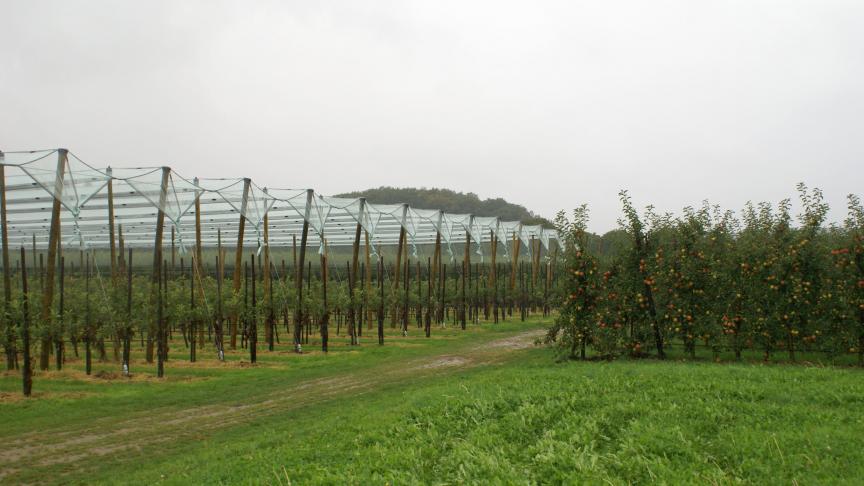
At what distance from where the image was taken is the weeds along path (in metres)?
8.95

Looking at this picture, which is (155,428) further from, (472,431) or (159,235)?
(159,235)

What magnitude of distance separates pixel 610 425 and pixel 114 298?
16.6 m

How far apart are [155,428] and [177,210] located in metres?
12.5

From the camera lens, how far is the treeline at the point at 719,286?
13.1 m

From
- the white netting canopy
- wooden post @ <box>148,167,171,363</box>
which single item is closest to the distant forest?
the white netting canopy

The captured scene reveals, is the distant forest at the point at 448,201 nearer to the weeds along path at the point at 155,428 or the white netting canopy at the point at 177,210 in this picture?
the white netting canopy at the point at 177,210

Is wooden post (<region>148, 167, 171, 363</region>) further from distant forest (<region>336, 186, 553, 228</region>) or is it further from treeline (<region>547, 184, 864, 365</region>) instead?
distant forest (<region>336, 186, 553, 228</region>)

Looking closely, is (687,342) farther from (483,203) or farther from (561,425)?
(483,203)

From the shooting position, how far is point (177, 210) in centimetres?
2161

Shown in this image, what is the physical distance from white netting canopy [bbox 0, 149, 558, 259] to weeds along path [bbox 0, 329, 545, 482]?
8160 millimetres

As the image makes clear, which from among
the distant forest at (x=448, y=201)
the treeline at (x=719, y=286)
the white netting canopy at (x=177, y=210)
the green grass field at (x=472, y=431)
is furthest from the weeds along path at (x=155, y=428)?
the distant forest at (x=448, y=201)

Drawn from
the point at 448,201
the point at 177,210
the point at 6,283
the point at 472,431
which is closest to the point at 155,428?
the point at 6,283

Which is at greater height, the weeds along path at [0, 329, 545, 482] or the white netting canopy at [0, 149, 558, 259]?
the white netting canopy at [0, 149, 558, 259]

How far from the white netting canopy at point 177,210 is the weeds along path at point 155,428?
8.16 metres
